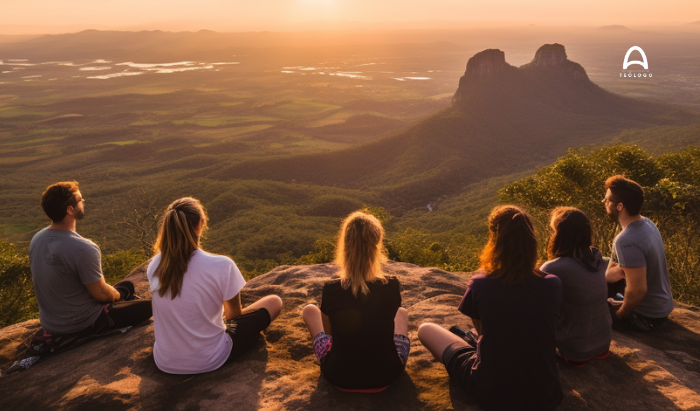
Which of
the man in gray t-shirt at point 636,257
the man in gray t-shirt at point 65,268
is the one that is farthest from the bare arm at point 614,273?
the man in gray t-shirt at point 65,268

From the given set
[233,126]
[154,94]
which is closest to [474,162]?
[233,126]

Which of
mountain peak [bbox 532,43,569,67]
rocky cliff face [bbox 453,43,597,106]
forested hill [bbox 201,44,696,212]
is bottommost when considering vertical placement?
forested hill [bbox 201,44,696,212]

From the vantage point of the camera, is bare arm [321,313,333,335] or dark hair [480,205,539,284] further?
bare arm [321,313,333,335]

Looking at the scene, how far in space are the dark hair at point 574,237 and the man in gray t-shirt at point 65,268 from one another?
5.34 meters

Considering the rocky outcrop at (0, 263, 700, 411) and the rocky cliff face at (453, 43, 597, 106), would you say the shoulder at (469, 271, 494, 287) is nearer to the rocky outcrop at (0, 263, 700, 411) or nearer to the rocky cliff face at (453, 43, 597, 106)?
the rocky outcrop at (0, 263, 700, 411)

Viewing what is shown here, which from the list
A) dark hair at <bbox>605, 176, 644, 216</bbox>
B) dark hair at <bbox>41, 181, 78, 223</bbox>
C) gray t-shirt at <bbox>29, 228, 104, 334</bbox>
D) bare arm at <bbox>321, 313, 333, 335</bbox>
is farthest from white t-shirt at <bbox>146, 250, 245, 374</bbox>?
dark hair at <bbox>605, 176, 644, 216</bbox>

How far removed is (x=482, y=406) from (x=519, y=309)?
3.50ft

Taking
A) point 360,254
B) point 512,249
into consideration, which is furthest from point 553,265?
point 360,254

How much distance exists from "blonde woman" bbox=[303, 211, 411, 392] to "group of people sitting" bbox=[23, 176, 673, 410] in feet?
0.04

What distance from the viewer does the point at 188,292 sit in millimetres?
4234

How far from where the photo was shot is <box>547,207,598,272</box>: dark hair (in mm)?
4234

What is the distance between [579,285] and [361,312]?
2.23m

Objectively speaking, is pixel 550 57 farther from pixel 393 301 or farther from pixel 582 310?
pixel 393 301

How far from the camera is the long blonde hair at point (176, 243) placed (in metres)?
4.12
